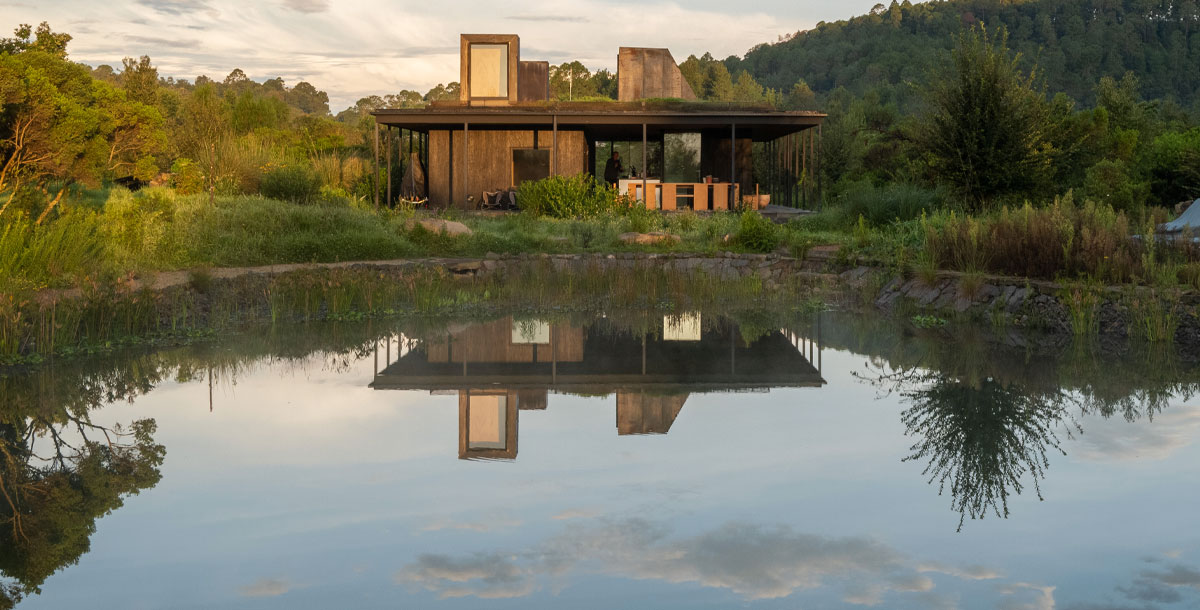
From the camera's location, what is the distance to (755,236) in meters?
16.9

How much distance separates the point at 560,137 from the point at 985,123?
42.1 ft

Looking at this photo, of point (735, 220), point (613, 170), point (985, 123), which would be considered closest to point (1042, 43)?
point (613, 170)

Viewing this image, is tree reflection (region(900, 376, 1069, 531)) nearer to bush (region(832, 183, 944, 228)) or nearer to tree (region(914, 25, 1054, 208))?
tree (region(914, 25, 1054, 208))

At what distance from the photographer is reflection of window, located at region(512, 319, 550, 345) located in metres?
9.91

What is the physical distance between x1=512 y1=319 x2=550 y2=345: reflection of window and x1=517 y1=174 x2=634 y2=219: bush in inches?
370

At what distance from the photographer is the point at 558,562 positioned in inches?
159

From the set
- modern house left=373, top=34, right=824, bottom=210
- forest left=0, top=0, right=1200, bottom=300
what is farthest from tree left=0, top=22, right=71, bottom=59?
modern house left=373, top=34, right=824, bottom=210

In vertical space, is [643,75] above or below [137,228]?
above

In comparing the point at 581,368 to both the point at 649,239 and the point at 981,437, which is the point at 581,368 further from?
the point at 649,239

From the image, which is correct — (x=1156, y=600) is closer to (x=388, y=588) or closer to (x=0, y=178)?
(x=388, y=588)

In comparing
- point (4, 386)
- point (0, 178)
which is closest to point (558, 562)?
point (4, 386)

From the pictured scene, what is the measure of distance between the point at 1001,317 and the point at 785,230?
24.2 feet

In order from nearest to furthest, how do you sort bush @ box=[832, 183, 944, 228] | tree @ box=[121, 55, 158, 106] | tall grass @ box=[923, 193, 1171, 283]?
tall grass @ box=[923, 193, 1171, 283] < bush @ box=[832, 183, 944, 228] < tree @ box=[121, 55, 158, 106]

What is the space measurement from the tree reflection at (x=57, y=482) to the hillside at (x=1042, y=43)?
69.4m
